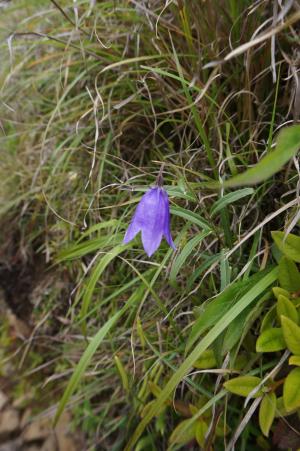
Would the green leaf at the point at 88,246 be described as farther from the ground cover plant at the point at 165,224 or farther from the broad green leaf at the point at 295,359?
→ the broad green leaf at the point at 295,359

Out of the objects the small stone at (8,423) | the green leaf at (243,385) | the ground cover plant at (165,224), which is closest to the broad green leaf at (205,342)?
the ground cover plant at (165,224)

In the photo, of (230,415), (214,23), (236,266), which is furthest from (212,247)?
(214,23)

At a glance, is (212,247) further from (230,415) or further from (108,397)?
(108,397)

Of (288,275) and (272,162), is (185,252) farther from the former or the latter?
(272,162)

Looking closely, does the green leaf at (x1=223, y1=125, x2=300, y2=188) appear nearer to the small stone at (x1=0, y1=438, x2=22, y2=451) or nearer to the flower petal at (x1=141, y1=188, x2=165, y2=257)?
the flower petal at (x1=141, y1=188, x2=165, y2=257)

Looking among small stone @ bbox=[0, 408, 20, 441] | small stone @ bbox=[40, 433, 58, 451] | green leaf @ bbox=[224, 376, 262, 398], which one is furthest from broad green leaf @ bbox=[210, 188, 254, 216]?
small stone @ bbox=[0, 408, 20, 441]
